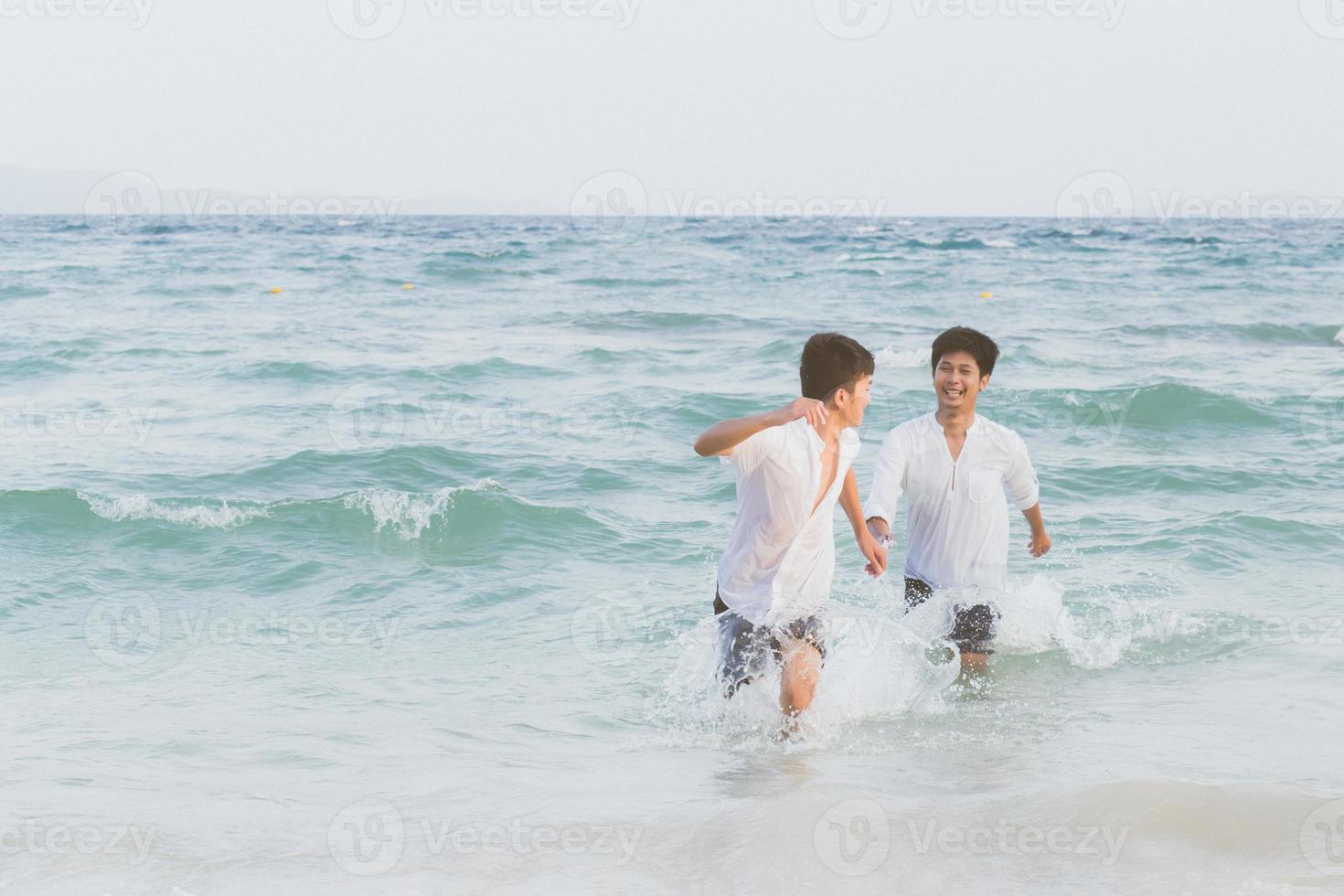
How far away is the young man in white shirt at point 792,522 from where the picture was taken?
445 centimetres

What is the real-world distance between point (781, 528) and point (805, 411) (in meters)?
0.62

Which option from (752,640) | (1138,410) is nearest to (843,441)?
(752,640)

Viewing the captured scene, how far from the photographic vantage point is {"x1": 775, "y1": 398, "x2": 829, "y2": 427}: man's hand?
412cm

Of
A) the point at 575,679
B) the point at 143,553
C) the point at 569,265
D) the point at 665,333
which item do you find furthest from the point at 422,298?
the point at 575,679

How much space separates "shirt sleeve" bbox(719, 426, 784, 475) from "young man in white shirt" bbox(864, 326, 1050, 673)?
0.84 meters

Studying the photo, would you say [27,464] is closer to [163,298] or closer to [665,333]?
[665,333]

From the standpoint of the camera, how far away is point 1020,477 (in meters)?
5.47
